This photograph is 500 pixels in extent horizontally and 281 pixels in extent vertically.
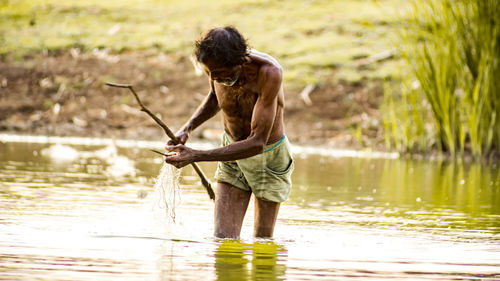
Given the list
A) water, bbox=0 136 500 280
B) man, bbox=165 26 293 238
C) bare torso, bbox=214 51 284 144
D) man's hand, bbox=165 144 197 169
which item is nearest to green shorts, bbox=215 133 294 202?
man, bbox=165 26 293 238

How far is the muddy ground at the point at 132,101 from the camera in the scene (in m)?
16.9

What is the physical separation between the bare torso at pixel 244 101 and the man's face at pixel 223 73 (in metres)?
0.13

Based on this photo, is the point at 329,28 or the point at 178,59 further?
the point at 329,28

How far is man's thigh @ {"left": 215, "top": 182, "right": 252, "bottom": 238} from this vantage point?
623 centimetres

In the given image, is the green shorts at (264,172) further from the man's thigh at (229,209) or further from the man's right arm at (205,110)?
the man's right arm at (205,110)

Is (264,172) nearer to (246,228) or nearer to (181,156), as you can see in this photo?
(181,156)

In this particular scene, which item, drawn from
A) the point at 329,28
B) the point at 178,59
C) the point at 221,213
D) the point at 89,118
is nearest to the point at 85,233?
the point at 221,213

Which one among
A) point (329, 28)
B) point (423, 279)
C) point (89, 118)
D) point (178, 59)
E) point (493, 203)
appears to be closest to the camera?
point (423, 279)

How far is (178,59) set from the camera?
69.8 feet

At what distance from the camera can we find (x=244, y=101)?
236 inches

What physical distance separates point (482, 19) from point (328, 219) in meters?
7.04

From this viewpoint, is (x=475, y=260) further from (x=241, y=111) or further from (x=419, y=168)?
(x=419, y=168)

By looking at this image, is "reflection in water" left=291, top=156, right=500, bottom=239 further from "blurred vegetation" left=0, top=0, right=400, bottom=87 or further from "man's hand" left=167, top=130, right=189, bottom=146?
"blurred vegetation" left=0, top=0, right=400, bottom=87

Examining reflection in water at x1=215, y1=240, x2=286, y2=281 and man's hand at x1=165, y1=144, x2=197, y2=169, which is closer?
reflection in water at x1=215, y1=240, x2=286, y2=281
